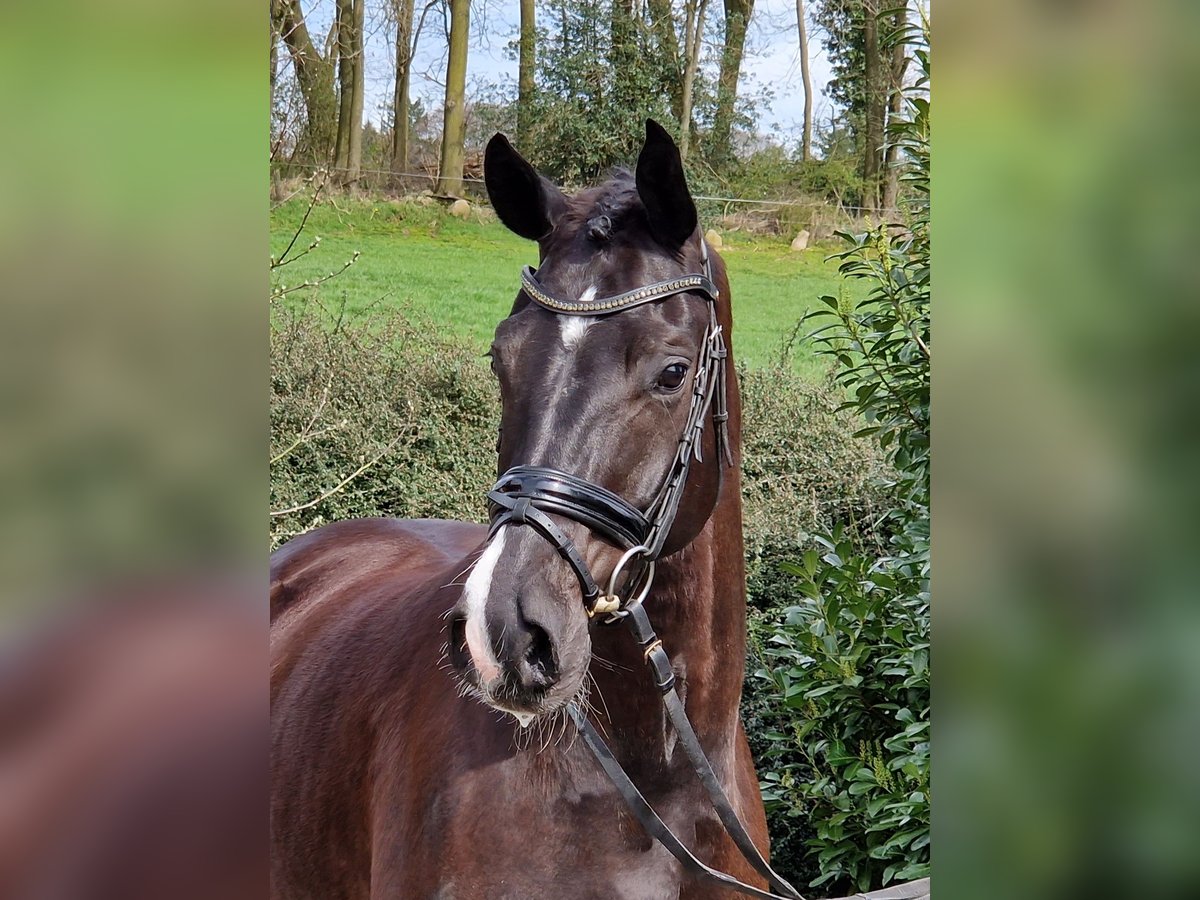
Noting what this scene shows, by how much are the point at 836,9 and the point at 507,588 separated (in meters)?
8.55

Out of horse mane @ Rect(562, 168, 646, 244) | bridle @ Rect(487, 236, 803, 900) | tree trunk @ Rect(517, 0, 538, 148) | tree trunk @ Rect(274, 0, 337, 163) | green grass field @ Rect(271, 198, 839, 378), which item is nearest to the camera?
bridle @ Rect(487, 236, 803, 900)

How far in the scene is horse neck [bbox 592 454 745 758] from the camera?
1.90 m

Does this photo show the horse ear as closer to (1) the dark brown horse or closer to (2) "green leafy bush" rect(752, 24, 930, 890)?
(1) the dark brown horse

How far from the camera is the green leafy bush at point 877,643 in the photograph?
339cm

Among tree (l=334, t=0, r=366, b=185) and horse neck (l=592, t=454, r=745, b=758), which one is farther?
tree (l=334, t=0, r=366, b=185)

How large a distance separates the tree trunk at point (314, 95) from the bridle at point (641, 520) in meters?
4.13

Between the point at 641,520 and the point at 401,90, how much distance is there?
7.84 m

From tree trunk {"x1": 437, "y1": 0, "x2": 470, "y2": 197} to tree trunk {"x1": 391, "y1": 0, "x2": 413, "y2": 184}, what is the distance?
34 centimetres

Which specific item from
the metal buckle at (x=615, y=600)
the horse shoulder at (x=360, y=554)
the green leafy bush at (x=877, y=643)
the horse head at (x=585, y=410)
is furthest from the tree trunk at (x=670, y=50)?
the metal buckle at (x=615, y=600)

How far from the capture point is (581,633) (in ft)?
5.39

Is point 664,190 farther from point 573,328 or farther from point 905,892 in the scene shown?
point 905,892

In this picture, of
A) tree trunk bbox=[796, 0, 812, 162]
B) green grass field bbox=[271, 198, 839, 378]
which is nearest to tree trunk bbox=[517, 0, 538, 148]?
green grass field bbox=[271, 198, 839, 378]
